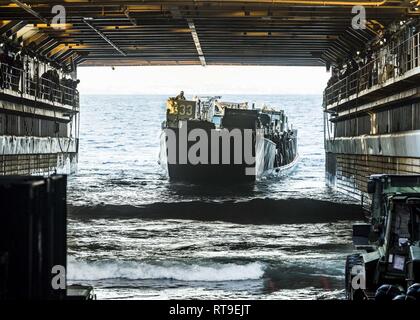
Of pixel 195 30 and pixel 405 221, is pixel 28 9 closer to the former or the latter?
pixel 195 30

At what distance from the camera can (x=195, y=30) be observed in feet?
120

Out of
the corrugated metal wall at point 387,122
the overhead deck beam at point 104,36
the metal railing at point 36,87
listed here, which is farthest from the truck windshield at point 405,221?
the metal railing at point 36,87

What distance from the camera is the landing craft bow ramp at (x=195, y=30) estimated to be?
29234 mm

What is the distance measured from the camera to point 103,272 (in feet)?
55.8

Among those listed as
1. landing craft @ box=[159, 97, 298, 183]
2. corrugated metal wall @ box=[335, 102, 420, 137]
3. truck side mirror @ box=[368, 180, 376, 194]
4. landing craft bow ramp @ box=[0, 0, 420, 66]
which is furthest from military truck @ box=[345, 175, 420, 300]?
landing craft @ box=[159, 97, 298, 183]

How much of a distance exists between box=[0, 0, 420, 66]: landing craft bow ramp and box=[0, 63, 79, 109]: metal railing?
5.88 ft

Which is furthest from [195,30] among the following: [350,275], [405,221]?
[405,221]

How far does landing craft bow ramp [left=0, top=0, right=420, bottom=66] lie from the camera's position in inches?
1151

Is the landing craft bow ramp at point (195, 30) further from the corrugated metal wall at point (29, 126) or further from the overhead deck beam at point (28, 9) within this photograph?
the corrugated metal wall at point (29, 126)

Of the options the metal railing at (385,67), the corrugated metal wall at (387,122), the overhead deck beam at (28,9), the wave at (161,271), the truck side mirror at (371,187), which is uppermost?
the overhead deck beam at (28,9)

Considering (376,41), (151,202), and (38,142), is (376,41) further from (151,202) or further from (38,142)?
(38,142)

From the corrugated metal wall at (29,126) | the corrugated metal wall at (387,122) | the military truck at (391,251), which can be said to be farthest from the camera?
the corrugated metal wall at (29,126)

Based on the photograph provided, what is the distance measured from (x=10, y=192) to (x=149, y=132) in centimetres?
12029

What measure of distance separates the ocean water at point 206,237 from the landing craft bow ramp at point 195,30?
8694 mm
